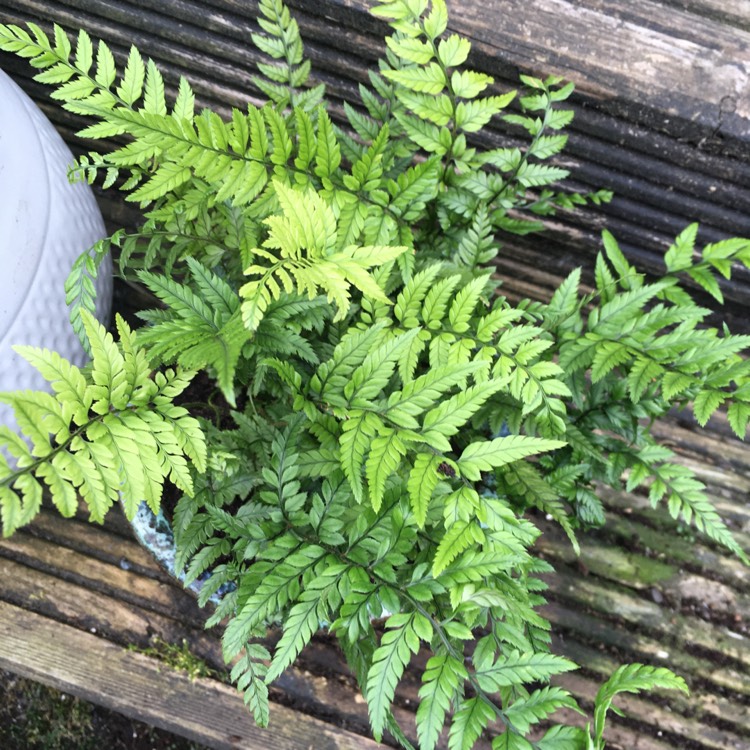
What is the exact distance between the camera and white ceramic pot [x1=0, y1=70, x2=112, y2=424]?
1.14m

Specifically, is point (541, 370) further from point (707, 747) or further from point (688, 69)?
point (707, 747)

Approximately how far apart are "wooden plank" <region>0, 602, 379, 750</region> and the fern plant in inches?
5.7

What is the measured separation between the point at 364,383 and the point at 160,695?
896mm

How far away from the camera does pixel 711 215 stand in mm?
1519

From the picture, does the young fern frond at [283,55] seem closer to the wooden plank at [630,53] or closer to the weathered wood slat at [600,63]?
the weathered wood slat at [600,63]

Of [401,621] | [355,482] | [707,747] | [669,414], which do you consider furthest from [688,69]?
[707,747]

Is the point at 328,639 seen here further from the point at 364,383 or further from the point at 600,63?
the point at 600,63

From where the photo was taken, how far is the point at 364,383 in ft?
3.67

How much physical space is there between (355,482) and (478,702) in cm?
39

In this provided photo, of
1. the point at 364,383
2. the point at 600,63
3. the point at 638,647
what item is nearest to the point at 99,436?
the point at 364,383

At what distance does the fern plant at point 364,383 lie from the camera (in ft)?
3.28

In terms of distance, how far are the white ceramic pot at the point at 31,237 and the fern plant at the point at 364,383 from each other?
0.08 meters

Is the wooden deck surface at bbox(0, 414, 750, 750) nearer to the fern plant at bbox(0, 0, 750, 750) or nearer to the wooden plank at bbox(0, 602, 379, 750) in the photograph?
the wooden plank at bbox(0, 602, 379, 750)

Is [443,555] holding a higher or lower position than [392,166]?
lower
